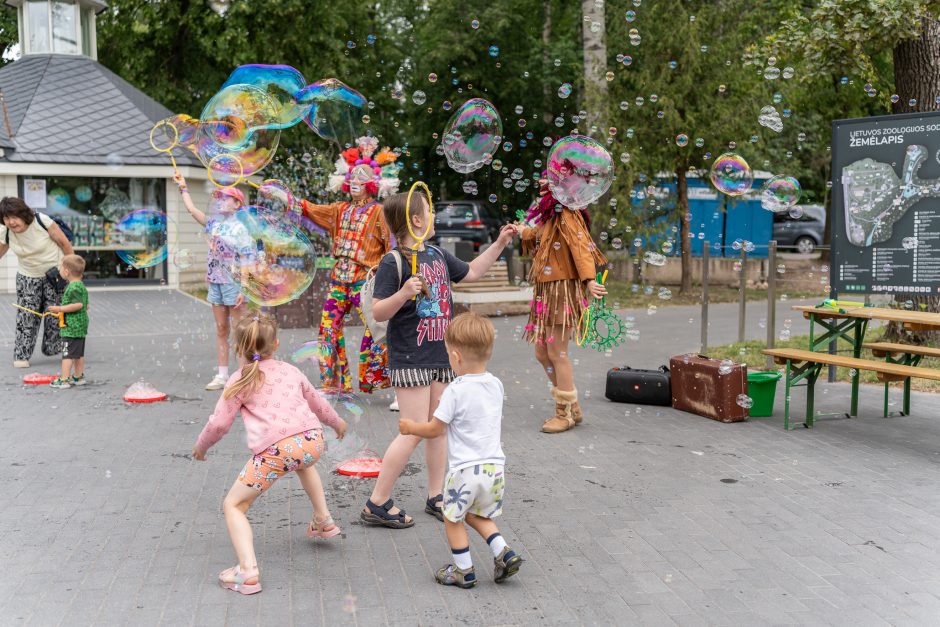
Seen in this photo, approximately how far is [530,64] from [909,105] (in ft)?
67.1

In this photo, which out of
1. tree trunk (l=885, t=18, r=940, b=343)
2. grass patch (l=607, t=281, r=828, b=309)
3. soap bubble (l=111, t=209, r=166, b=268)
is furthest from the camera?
grass patch (l=607, t=281, r=828, b=309)

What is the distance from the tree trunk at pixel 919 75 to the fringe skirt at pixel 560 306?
532 centimetres

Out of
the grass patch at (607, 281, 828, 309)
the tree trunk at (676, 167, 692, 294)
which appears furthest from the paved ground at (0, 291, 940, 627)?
the tree trunk at (676, 167, 692, 294)

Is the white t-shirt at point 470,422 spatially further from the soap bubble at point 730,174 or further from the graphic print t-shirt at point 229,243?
the soap bubble at point 730,174

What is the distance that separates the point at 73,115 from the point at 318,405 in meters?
19.4

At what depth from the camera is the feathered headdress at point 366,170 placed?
744 centimetres

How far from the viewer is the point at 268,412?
4203 mm

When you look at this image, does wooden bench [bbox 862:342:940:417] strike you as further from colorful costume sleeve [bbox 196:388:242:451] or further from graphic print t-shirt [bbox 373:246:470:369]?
colorful costume sleeve [bbox 196:388:242:451]

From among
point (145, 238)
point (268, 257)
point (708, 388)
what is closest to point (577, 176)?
point (708, 388)

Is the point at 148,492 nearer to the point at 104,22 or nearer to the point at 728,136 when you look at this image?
the point at 728,136

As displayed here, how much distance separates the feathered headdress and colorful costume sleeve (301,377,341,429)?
128 inches

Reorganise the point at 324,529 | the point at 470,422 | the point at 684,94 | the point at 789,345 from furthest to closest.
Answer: the point at 684,94
the point at 789,345
the point at 324,529
the point at 470,422

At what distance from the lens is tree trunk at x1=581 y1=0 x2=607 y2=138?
17625mm

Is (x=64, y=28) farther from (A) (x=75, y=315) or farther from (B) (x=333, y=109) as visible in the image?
(B) (x=333, y=109)
